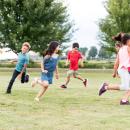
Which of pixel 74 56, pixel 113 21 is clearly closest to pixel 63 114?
pixel 74 56

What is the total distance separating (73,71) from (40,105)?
7.79 meters

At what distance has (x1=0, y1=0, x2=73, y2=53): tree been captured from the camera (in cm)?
4331

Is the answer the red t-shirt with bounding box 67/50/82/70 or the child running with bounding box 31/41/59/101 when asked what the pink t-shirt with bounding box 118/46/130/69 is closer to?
the child running with bounding box 31/41/59/101

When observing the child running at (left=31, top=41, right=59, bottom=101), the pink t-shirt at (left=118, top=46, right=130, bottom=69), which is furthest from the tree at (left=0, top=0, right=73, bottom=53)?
the pink t-shirt at (left=118, top=46, right=130, bottom=69)

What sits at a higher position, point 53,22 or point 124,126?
point 53,22

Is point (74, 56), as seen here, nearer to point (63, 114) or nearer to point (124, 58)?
point (124, 58)

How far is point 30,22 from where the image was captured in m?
43.8

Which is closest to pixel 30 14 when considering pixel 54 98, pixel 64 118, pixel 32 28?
pixel 32 28

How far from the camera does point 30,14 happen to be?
4366cm

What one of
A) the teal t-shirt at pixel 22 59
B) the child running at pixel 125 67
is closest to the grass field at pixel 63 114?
the child running at pixel 125 67

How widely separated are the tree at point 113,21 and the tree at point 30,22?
4.75 metres

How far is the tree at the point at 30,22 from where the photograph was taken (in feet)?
142

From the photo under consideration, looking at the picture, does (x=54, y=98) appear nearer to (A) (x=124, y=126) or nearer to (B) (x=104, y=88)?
(B) (x=104, y=88)

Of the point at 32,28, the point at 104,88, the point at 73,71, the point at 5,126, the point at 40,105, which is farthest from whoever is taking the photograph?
the point at 32,28
